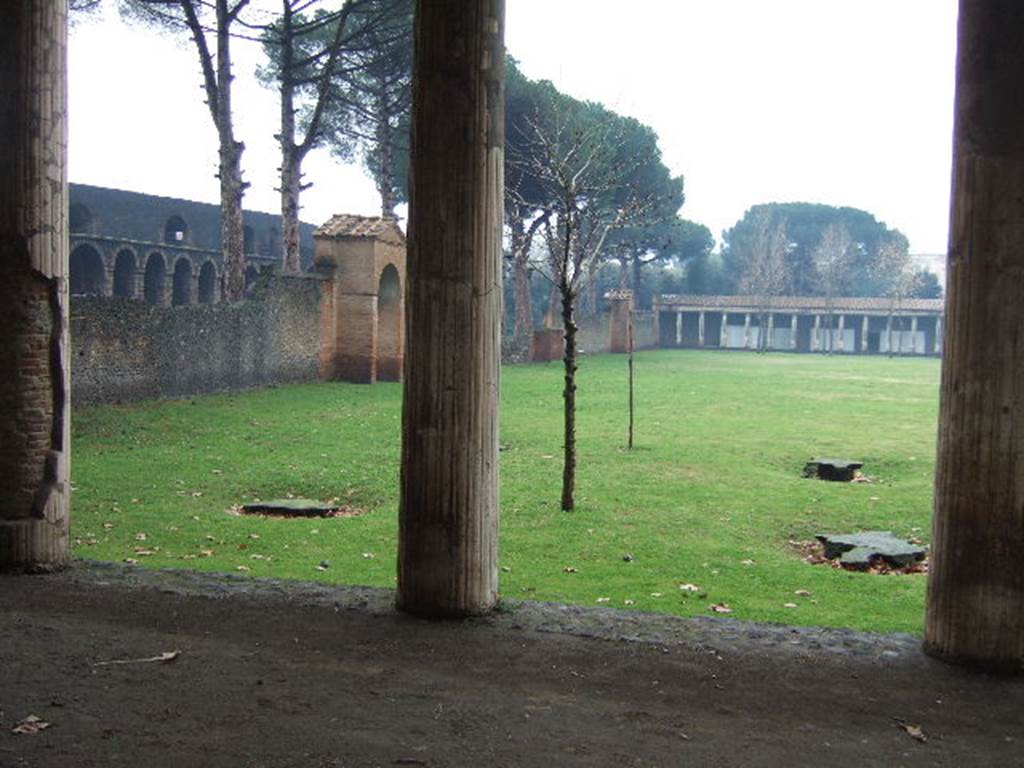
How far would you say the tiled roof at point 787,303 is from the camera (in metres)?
57.6

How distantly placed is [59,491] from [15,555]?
1.19 feet

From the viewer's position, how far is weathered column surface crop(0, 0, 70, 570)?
16.5ft

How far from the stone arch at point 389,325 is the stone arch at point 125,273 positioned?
56.3 ft

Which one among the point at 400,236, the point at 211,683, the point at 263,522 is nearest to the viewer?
the point at 211,683

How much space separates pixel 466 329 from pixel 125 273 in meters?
36.7

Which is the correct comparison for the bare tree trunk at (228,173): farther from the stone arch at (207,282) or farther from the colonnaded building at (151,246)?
the stone arch at (207,282)

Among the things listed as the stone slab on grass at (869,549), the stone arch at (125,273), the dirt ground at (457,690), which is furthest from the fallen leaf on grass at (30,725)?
the stone arch at (125,273)

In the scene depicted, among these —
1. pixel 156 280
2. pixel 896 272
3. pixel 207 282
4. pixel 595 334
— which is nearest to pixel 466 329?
pixel 595 334

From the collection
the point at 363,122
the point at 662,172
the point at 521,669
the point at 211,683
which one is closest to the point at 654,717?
the point at 521,669

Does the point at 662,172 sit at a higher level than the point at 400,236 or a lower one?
higher

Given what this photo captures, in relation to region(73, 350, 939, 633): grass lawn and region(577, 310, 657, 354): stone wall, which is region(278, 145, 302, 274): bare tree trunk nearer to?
region(73, 350, 939, 633): grass lawn

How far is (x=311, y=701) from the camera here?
3459 mm

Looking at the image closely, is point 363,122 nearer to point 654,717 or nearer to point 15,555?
point 15,555

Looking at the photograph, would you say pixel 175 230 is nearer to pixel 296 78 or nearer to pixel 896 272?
pixel 296 78
